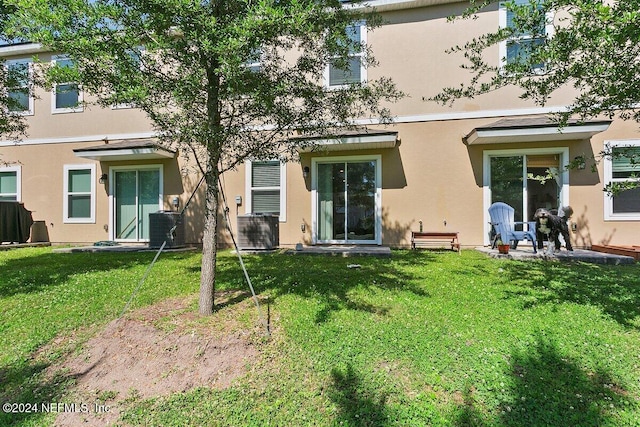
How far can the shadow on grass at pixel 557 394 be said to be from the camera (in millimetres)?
2488

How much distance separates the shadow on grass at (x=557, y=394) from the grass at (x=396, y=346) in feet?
0.03


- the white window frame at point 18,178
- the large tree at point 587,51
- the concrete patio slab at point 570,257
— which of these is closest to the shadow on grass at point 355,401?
the large tree at point 587,51

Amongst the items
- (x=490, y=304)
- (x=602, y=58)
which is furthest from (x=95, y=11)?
(x=490, y=304)

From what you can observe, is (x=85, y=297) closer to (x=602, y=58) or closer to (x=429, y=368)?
(x=429, y=368)

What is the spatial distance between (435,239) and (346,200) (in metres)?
2.58

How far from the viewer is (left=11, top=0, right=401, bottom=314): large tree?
2.97 meters

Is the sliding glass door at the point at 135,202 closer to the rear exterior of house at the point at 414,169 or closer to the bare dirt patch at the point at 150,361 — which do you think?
the rear exterior of house at the point at 414,169

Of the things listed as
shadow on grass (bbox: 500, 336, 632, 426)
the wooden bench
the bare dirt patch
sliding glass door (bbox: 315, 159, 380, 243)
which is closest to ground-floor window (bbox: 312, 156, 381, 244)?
sliding glass door (bbox: 315, 159, 380, 243)

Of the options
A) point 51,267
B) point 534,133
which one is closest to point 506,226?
point 534,133

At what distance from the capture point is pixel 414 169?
9.25m

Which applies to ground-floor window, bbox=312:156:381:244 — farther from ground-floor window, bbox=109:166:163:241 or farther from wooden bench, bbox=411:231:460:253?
ground-floor window, bbox=109:166:163:241

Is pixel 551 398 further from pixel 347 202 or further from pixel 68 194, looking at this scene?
pixel 68 194

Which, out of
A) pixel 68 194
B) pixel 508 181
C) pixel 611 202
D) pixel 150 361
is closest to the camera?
pixel 150 361

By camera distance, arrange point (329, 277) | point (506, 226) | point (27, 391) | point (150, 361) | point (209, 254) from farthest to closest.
A: point (506, 226) → point (329, 277) → point (209, 254) → point (150, 361) → point (27, 391)
